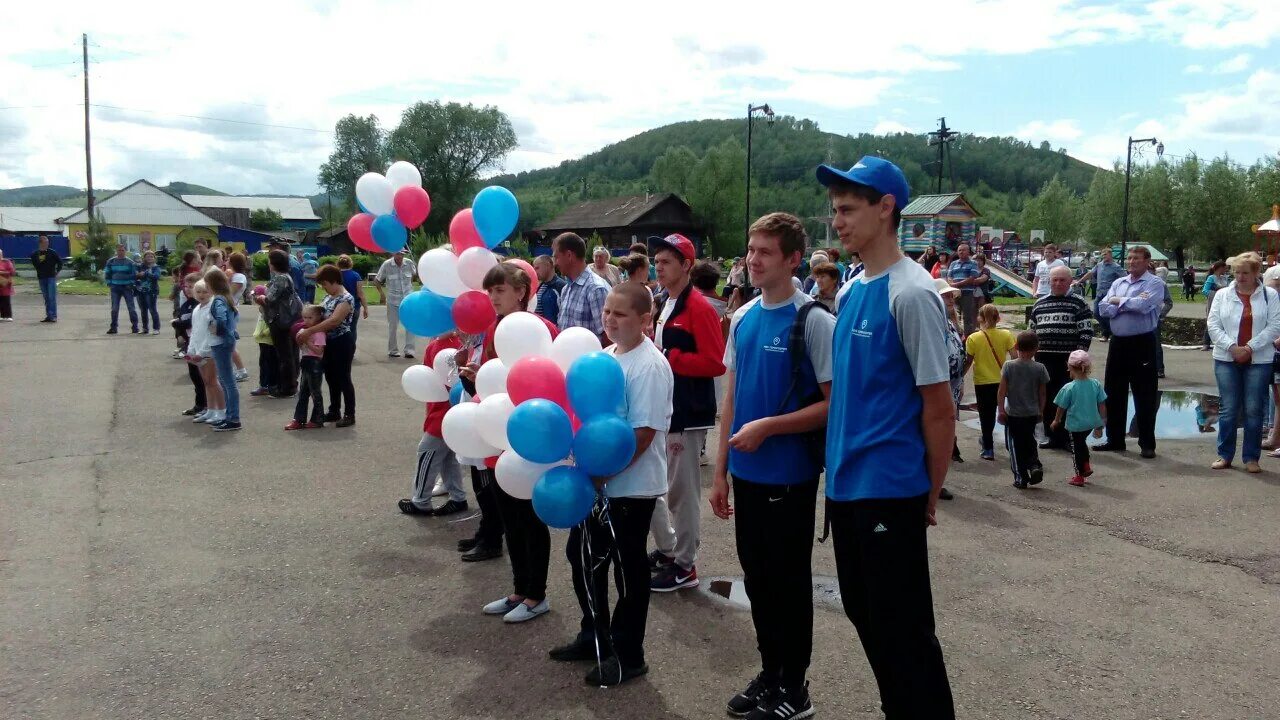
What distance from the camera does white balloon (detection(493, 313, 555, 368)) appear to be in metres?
4.10

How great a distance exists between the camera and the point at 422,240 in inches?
1988

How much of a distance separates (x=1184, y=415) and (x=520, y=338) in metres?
9.64

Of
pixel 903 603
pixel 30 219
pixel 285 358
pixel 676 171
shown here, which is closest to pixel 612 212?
pixel 676 171

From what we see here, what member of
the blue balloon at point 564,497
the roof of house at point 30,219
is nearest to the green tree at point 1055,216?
the blue balloon at point 564,497

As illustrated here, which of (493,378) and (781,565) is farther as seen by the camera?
(493,378)

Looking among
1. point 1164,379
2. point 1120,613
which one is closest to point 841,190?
point 1120,613

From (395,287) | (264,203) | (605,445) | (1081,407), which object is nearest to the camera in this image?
(605,445)

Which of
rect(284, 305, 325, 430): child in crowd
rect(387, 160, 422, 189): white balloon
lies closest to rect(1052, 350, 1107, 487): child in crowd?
rect(387, 160, 422, 189): white balloon

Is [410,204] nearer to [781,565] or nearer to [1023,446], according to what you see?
[781,565]

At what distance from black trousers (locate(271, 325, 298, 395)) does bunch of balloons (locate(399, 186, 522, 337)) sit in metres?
6.22

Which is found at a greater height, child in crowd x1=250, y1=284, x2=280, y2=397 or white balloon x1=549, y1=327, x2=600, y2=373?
white balloon x1=549, y1=327, x2=600, y2=373

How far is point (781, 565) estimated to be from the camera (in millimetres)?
3525

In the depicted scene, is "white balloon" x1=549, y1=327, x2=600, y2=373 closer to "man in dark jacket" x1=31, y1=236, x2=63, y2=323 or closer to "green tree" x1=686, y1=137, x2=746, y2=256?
"man in dark jacket" x1=31, y1=236, x2=63, y2=323

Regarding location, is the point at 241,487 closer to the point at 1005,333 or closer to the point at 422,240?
the point at 1005,333
